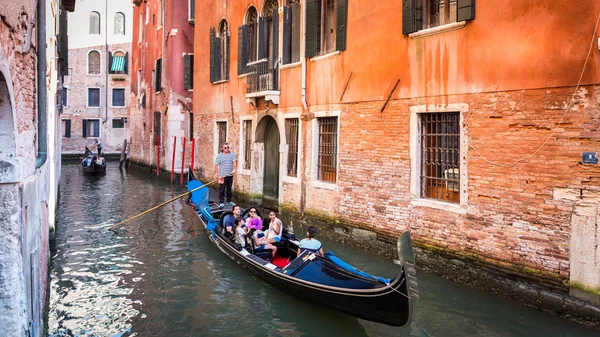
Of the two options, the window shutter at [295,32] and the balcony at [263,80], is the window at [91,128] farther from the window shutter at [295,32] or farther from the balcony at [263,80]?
the window shutter at [295,32]

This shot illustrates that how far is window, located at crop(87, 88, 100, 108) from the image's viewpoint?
30500 mm

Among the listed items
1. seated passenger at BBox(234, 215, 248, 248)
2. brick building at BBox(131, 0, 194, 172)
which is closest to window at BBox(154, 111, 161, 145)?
brick building at BBox(131, 0, 194, 172)

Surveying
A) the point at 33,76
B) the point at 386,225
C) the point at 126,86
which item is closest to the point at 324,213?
the point at 386,225

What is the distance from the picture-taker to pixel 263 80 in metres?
11.2

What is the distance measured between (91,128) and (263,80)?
22.0 metres

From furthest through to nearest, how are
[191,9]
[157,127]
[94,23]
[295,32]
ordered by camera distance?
[94,23] < [157,127] < [191,9] < [295,32]

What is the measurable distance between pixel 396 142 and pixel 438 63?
1221mm

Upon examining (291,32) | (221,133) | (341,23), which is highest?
(291,32)

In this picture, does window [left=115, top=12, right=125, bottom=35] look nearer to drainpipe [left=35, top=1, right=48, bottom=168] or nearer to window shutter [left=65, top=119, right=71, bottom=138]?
window shutter [left=65, top=119, right=71, bottom=138]

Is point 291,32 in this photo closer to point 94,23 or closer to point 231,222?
point 231,222

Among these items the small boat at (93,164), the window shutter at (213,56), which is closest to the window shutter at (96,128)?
the small boat at (93,164)

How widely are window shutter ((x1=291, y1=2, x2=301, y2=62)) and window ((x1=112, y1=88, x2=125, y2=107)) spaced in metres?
22.9

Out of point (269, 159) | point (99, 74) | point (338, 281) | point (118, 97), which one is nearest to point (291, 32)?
point (269, 159)

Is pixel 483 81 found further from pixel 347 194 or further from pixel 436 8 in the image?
pixel 347 194
